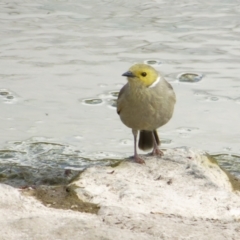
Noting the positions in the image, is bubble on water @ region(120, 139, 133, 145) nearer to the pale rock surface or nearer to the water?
the water

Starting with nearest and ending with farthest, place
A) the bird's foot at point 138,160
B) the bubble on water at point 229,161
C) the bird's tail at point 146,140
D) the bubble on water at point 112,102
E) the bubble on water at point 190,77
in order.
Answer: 1. the bird's foot at point 138,160
2. the bird's tail at point 146,140
3. the bubble on water at point 229,161
4. the bubble on water at point 112,102
5. the bubble on water at point 190,77

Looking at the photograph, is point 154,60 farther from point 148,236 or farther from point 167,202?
point 148,236

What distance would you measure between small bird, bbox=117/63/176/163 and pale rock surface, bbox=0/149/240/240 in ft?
1.02

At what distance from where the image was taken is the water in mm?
8094

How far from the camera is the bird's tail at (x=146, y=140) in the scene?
7238 millimetres

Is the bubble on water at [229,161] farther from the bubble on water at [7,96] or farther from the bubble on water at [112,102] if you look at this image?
the bubble on water at [7,96]

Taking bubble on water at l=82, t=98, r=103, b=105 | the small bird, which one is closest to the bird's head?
the small bird

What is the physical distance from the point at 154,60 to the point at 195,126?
1.57m

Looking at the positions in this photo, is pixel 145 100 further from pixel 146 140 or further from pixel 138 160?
pixel 146 140

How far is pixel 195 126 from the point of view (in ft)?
27.0

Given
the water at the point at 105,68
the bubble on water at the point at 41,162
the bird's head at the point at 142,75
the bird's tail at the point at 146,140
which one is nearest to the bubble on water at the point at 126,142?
the water at the point at 105,68

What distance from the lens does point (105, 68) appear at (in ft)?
30.6

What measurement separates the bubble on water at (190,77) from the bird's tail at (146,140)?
75.1 inches

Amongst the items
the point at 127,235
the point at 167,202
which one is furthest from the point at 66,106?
the point at 127,235
